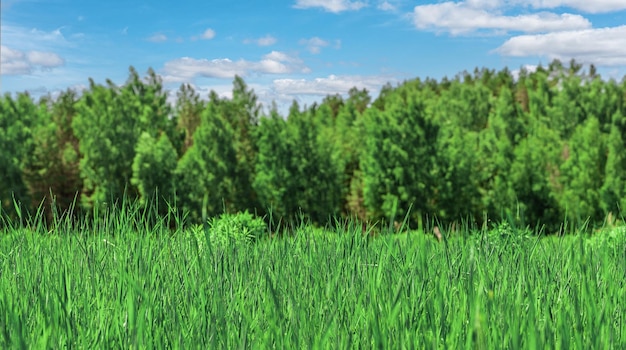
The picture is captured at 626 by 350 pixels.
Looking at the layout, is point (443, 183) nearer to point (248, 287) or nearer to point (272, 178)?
point (272, 178)

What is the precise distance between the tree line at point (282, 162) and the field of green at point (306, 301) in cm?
2116

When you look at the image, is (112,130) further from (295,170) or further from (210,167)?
(295,170)

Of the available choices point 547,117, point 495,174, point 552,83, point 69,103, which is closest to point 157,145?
point 69,103

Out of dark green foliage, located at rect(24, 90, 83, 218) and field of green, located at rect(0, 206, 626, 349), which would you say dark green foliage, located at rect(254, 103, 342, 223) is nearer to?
dark green foliage, located at rect(24, 90, 83, 218)

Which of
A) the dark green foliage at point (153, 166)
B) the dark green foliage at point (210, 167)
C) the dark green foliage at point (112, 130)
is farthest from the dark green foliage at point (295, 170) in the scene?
the dark green foliage at point (112, 130)

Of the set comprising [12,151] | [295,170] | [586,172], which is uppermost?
[12,151]

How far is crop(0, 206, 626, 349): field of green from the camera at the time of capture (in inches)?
87.4

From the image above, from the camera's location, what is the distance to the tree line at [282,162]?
982 inches

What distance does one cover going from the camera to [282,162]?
26250mm

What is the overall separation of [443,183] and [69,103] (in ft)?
62.9

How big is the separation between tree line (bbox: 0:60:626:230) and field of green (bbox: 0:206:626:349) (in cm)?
2116

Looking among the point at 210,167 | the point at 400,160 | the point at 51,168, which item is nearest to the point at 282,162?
the point at 210,167

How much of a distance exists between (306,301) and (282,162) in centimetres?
2367

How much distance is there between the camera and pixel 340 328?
2.40m
